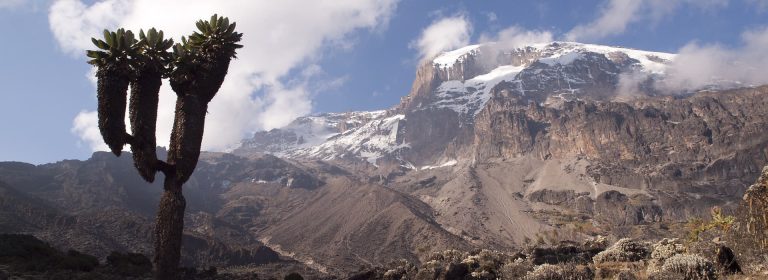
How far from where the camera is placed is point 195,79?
704 inches

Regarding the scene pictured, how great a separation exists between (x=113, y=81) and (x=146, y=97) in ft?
3.51

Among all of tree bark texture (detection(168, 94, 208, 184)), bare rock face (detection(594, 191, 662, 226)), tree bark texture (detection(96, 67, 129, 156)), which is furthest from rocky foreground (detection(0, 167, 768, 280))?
bare rock face (detection(594, 191, 662, 226))

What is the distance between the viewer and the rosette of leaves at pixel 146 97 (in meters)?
16.8

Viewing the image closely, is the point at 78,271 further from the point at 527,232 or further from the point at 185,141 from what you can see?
the point at 527,232

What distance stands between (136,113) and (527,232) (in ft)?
592

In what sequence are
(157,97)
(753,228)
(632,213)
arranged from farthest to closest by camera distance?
(632,213) → (157,97) → (753,228)

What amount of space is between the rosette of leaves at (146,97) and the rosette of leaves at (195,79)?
0.50 m

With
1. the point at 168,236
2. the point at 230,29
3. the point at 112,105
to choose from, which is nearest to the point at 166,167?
the point at 168,236

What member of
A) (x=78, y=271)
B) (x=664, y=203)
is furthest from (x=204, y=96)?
(x=664, y=203)

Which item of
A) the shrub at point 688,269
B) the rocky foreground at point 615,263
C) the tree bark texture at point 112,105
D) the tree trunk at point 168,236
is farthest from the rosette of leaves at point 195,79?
the shrub at point 688,269

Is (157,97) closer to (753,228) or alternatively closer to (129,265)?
(753,228)

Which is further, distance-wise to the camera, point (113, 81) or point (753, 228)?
point (113, 81)

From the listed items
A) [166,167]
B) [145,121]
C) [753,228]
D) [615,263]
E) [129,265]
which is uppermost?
[145,121]

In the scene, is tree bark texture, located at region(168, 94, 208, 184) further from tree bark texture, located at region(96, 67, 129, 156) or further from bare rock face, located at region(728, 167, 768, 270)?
bare rock face, located at region(728, 167, 768, 270)
